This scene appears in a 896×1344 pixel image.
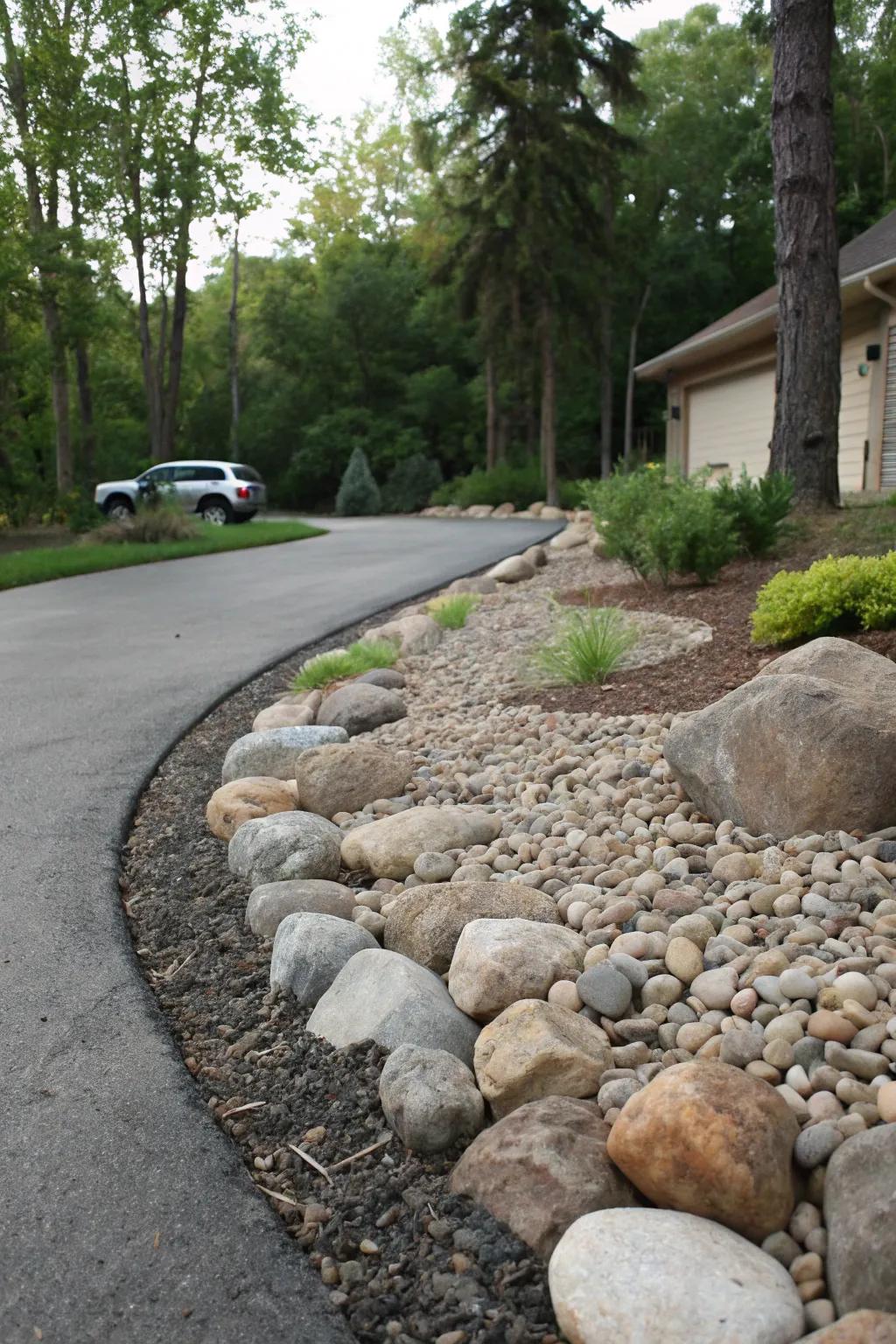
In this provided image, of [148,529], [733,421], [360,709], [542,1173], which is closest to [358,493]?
[733,421]

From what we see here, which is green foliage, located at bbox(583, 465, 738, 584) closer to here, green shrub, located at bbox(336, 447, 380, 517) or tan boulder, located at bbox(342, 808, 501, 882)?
tan boulder, located at bbox(342, 808, 501, 882)

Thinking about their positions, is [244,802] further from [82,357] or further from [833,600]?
[82,357]

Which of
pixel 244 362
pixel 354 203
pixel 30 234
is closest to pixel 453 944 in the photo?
pixel 30 234

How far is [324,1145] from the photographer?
89.4 inches

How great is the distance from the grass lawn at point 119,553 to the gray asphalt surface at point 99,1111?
6818mm

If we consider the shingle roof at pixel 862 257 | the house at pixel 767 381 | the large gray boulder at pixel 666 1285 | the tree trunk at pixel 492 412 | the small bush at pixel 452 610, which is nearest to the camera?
the large gray boulder at pixel 666 1285

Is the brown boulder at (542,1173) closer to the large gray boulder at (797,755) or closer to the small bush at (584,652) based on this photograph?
the large gray boulder at (797,755)

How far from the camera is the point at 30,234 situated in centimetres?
2109

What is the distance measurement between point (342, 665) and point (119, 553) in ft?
30.8

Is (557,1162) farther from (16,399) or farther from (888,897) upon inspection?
(16,399)

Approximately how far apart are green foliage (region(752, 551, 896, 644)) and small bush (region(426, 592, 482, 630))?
302cm

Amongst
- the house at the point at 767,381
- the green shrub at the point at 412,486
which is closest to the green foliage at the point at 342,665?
the house at the point at 767,381

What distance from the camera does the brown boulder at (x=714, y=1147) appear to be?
6.22 feet

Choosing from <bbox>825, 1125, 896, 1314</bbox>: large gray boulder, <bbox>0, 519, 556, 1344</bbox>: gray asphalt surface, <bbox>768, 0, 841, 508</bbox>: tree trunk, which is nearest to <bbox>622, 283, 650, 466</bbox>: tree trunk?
<bbox>768, 0, 841, 508</bbox>: tree trunk
